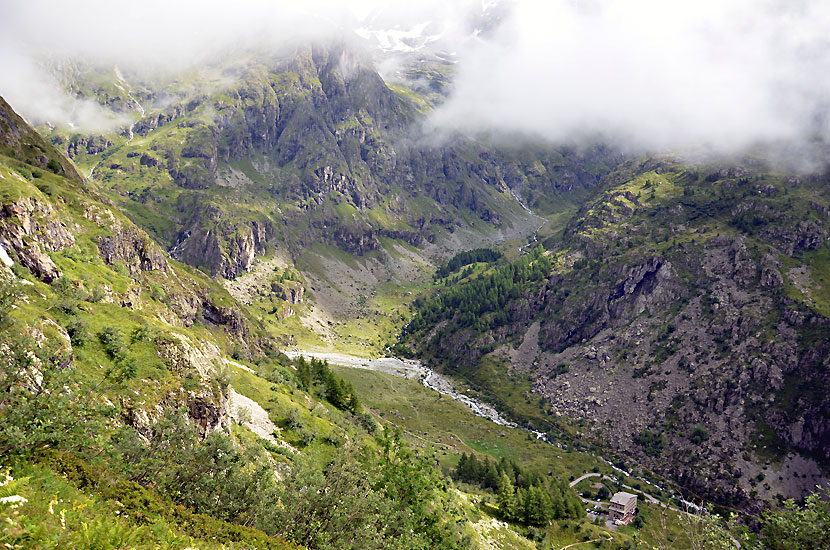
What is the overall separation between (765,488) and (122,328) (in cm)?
18331

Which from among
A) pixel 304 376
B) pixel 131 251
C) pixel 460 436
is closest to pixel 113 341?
pixel 304 376

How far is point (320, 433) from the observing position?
204 feet

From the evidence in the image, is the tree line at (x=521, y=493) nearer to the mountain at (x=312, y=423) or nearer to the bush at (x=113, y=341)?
the mountain at (x=312, y=423)

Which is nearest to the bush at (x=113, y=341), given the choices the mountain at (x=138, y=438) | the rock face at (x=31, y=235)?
the mountain at (x=138, y=438)

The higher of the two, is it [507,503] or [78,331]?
[78,331]

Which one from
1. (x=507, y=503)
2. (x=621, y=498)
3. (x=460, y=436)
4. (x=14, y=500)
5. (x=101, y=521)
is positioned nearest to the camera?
(x=14, y=500)

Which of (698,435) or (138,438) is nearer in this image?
(138,438)

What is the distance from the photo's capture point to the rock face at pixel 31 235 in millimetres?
49688

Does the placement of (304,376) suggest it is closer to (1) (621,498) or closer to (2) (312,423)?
(2) (312,423)

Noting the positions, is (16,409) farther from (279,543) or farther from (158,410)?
(158,410)

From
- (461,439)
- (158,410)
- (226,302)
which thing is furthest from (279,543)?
(461,439)

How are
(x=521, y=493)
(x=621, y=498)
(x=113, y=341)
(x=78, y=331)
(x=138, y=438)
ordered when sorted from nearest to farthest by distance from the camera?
1. (x=138, y=438)
2. (x=78, y=331)
3. (x=113, y=341)
4. (x=521, y=493)
5. (x=621, y=498)

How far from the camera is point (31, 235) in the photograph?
176 feet

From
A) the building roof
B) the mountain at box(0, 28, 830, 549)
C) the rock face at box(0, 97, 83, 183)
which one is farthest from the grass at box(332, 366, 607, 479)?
the rock face at box(0, 97, 83, 183)
